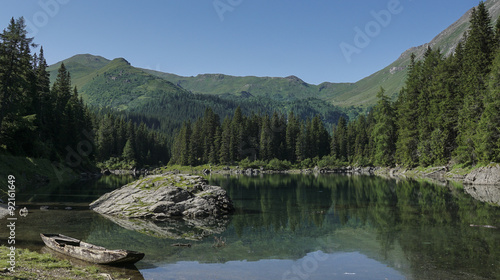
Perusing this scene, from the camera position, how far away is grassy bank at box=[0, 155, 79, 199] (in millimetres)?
51631

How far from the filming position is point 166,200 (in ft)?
116

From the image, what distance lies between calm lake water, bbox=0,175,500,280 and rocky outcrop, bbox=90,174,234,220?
214 cm

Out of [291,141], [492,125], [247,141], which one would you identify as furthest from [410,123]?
[247,141]

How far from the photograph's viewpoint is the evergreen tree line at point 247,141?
14638 cm

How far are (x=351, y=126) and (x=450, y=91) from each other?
81.5m

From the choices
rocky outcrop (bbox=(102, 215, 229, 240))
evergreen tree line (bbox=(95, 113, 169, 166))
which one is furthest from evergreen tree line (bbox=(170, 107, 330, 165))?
rocky outcrop (bbox=(102, 215, 229, 240))

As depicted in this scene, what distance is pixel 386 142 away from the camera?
109 m

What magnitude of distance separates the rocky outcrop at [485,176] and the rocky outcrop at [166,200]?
4648 centimetres

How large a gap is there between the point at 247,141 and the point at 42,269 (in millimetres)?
135108

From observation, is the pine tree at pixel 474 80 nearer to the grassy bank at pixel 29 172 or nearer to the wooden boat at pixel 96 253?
the wooden boat at pixel 96 253

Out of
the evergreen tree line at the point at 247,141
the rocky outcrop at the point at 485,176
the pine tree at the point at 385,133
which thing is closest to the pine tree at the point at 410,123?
the pine tree at the point at 385,133

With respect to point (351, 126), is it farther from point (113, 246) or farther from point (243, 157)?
point (113, 246)

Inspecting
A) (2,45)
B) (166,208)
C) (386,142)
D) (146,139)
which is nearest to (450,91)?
(386,142)

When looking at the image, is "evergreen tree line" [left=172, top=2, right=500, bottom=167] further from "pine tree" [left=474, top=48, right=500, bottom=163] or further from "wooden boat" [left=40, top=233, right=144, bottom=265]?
"wooden boat" [left=40, top=233, right=144, bottom=265]
